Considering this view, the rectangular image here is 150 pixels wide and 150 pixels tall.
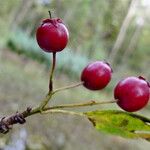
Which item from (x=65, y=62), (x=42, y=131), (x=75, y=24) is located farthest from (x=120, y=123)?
(x=75, y=24)

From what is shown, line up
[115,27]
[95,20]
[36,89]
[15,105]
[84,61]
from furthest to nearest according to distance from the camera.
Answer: [115,27] < [95,20] < [84,61] < [36,89] < [15,105]

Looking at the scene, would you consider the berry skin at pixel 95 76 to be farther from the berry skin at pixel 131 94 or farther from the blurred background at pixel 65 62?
the blurred background at pixel 65 62

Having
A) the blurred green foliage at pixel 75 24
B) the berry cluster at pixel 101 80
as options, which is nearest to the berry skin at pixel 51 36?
the berry cluster at pixel 101 80

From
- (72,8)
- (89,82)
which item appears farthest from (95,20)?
(89,82)

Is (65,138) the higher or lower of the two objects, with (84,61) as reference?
higher

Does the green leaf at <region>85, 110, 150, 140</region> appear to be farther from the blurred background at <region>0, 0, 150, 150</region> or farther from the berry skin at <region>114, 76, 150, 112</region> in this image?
the blurred background at <region>0, 0, 150, 150</region>

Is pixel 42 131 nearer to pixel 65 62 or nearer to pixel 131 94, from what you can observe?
pixel 131 94

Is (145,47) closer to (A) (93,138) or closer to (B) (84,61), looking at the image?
(B) (84,61)
